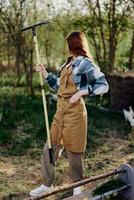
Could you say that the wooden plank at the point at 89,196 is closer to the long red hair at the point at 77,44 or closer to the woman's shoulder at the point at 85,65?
the woman's shoulder at the point at 85,65

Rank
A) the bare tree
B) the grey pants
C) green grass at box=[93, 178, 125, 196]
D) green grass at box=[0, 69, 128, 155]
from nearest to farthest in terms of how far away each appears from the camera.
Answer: green grass at box=[93, 178, 125, 196] < the grey pants < green grass at box=[0, 69, 128, 155] < the bare tree

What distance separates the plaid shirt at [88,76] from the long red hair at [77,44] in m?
0.05

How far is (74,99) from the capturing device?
5117 millimetres

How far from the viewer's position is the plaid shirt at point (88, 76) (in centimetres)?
510

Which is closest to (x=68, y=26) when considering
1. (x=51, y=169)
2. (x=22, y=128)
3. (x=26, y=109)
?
(x=26, y=109)

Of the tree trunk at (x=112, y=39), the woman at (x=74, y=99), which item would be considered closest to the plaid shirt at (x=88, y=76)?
the woman at (x=74, y=99)

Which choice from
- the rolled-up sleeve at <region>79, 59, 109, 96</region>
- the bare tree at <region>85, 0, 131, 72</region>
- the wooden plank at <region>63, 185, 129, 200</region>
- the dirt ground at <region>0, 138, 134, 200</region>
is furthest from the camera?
the bare tree at <region>85, 0, 131, 72</region>

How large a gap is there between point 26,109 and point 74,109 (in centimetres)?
468

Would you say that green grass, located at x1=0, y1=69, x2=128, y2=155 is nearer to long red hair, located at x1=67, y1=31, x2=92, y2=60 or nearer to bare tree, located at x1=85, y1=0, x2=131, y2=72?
bare tree, located at x1=85, y1=0, x2=131, y2=72

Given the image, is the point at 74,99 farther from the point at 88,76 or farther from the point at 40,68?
the point at 40,68

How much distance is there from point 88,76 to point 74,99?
25cm

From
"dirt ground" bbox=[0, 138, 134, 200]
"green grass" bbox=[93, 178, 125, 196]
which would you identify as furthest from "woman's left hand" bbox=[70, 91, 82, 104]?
"dirt ground" bbox=[0, 138, 134, 200]

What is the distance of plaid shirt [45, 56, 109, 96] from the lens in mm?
5098

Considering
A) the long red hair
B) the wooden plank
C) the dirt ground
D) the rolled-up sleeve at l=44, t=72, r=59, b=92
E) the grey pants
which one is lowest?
the dirt ground
